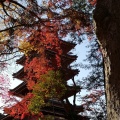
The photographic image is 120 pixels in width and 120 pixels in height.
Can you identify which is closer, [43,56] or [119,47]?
[119,47]

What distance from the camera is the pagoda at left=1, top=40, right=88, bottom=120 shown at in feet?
46.8

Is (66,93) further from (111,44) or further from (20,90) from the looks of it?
(111,44)

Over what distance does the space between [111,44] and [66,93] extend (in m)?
12.1

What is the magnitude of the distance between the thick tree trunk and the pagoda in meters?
10.1

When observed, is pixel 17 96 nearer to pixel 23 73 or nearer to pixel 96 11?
pixel 23 73

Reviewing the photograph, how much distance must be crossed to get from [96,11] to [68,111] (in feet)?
34.9

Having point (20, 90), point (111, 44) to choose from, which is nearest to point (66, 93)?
point (20, 90)

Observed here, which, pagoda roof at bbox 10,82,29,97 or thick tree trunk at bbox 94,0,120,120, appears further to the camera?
pagoda roof at bbox 10,82,29,97

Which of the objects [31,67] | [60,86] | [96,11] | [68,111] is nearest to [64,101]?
[68,111]

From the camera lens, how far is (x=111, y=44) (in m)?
3.73

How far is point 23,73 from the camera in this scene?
2030cm

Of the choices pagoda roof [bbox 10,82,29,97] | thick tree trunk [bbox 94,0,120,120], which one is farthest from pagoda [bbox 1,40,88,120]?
A: thick tree trunk [bbox 94,0,120,120]

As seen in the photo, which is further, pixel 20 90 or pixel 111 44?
pixel 20 90

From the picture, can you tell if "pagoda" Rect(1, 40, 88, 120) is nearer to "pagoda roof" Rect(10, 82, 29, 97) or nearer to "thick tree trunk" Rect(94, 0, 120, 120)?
"pagoda roof" Rect(10, 82, 29, 97)
